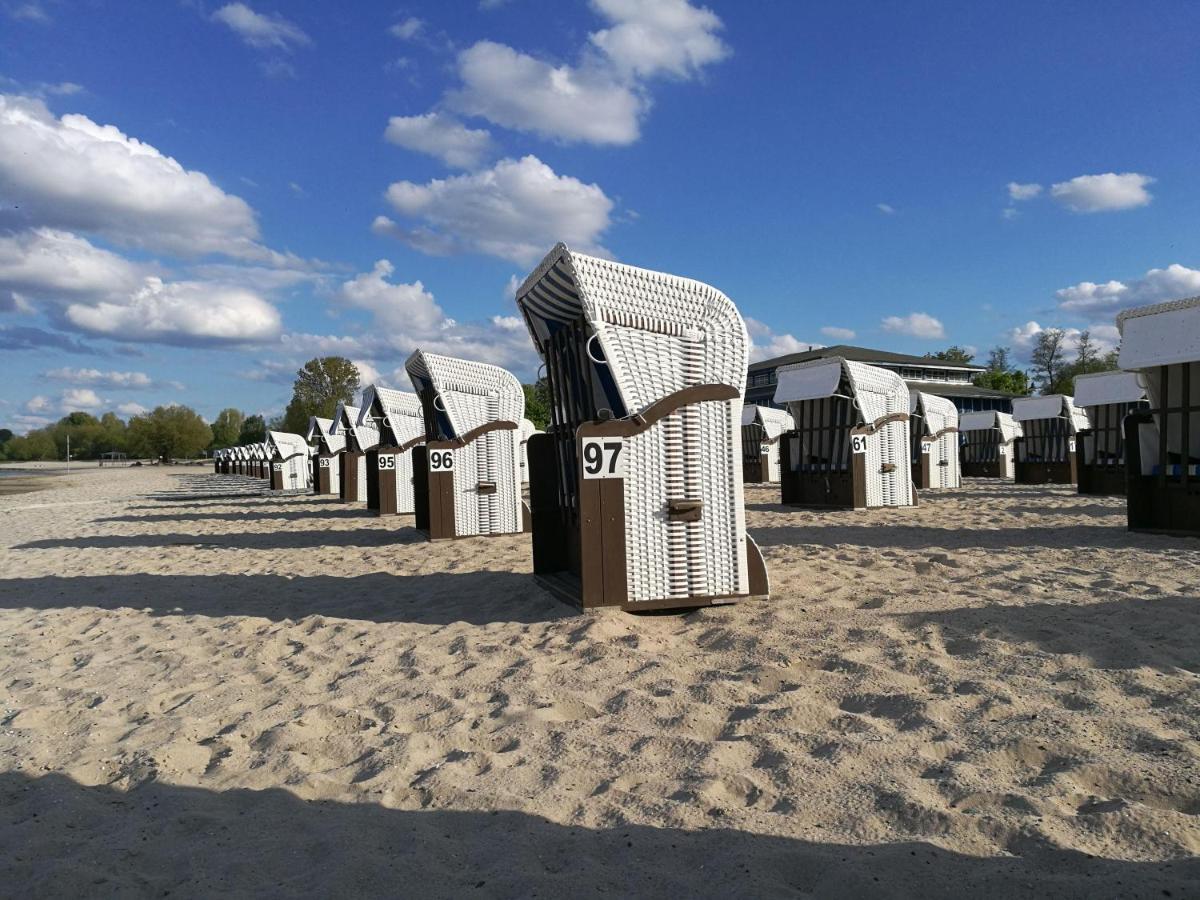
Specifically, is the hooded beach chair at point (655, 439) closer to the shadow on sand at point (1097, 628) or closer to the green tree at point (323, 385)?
the shadow on sand at point (1097, 628)

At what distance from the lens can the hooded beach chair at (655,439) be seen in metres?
5.42

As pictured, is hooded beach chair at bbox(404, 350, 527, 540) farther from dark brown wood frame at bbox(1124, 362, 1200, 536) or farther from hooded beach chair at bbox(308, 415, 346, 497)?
hooded beach chair at bbox(308, 415, 346, 497)

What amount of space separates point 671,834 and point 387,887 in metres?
0.88

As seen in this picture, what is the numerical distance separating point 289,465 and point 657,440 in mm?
26650

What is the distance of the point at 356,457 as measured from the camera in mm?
20062

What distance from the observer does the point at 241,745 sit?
3.58 meters

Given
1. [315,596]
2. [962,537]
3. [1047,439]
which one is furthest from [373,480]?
[1047,439]

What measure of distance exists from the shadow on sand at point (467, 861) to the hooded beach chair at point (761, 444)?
884 inches

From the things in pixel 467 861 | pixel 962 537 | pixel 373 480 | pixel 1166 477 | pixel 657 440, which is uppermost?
pixel 657 440

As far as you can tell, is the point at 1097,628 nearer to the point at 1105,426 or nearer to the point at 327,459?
the point at 1105,426

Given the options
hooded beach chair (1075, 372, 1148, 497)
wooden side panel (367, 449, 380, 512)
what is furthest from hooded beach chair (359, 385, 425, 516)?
hooded beach chair (1075, 372, 1148, 497)

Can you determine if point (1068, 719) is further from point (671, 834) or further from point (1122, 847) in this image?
point (671, 834)

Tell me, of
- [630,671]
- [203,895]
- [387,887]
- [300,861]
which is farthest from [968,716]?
[203,895]

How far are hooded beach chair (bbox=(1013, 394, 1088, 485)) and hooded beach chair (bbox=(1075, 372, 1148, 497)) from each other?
3.80 metres
